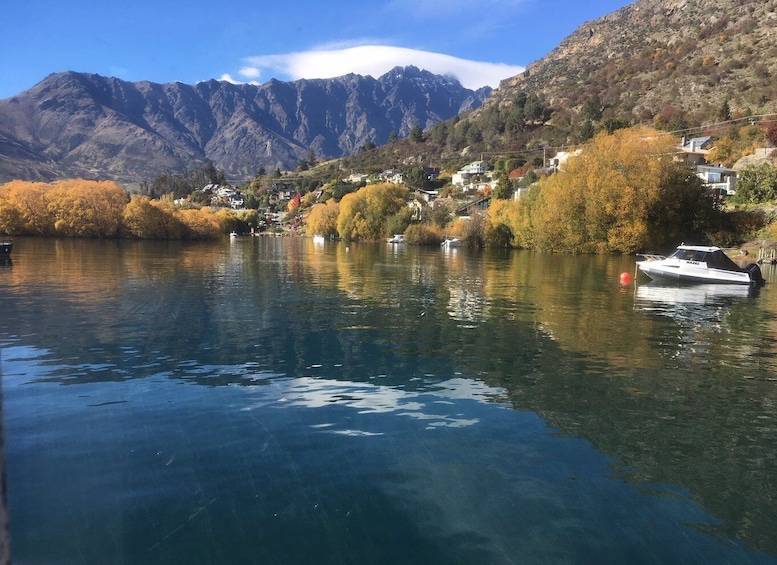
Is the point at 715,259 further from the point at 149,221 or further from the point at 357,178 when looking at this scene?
the point at 357,178

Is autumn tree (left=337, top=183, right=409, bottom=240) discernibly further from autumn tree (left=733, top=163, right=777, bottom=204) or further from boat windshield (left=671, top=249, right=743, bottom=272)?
boat windshield (left=671, top=249, right=743, bottom=272)

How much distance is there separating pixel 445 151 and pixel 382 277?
152583mm

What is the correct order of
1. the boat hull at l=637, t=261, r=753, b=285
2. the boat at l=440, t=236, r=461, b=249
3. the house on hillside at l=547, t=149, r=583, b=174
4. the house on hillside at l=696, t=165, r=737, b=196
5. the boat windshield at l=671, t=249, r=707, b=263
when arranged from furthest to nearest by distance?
the boat at l=440, t=236, r=461, b=249
the house on hillside at l=696, t=165, r=737, b=196
the house on hillside at l=547, t=149, r=583, b=174
the boat windshield at l=671, t=249, r=707, b=263
the boat hull at l=637, t=261, r=753, b=285

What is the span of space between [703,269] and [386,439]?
100.0ft

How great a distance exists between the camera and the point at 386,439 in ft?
30.4

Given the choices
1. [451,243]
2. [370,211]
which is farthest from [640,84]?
[451,243]

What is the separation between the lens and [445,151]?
18175 cm

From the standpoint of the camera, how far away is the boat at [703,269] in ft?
106

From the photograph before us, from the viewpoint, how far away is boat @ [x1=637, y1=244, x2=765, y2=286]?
32.3 m

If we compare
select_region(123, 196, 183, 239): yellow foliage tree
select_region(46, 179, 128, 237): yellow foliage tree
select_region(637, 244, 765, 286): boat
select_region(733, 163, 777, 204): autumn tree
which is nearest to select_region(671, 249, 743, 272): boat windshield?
select_region(637, 244, 765, 286): boat

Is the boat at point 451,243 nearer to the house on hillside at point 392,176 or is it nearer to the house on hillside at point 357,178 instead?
the house on hillside at point 392,176

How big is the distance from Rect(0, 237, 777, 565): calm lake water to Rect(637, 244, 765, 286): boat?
1362 cm

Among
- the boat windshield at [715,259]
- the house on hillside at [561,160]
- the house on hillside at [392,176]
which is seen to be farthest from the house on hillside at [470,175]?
the boat windshield at [715,259]

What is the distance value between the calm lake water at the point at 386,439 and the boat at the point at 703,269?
13622 mm
